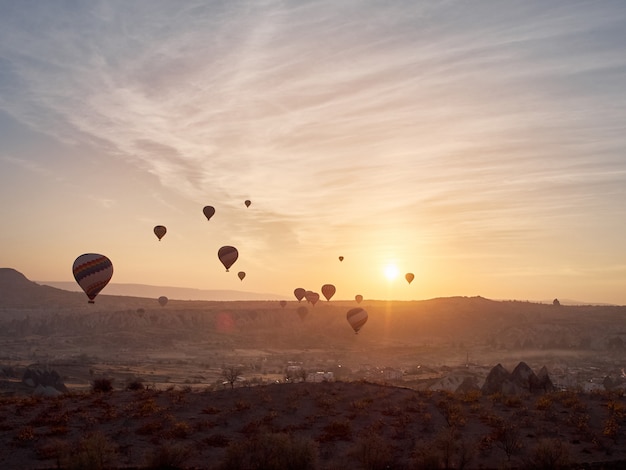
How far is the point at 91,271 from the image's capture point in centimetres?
5141

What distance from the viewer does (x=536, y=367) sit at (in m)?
92.5

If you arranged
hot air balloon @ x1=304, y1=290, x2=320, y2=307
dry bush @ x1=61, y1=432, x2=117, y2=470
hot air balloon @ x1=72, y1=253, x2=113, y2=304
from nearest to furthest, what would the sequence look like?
dry bush @ x1=61, y1=432, x2=117, y2=470
hot air balloon @ x1=72, y1=253, x2=113, y2=304
hot air balloon @ x1=304, y1=290, x2=320, y2=307

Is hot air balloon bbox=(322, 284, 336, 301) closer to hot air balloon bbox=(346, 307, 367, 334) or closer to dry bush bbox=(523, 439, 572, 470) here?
hot air balloon bbox=(346, 307, 367, 334)

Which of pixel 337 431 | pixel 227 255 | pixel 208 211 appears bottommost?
pixel 337 431

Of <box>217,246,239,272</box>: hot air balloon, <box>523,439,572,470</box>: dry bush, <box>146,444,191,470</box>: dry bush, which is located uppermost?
<box>217,246,239,272</box>: hot air balloon

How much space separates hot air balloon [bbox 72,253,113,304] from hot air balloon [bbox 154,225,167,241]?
24133 mm

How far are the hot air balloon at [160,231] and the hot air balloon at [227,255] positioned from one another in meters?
9.48

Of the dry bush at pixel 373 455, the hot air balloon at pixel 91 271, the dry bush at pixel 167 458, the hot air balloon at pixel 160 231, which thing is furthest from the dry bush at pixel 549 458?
the hot air balloon at pixel 160 231

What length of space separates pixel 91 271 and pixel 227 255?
23.3 metres

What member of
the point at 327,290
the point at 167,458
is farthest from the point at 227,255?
the point at 167,458

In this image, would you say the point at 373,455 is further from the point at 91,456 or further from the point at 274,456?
the point at 91,456

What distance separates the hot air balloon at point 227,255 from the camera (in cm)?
7244

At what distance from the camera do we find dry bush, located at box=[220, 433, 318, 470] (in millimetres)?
18369

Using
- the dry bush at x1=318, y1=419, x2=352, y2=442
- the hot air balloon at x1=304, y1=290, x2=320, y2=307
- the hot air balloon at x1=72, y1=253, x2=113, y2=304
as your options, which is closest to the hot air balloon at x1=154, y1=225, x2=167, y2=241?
the hot air balloon at x1=72, y1=253, x2=113, y2=304
